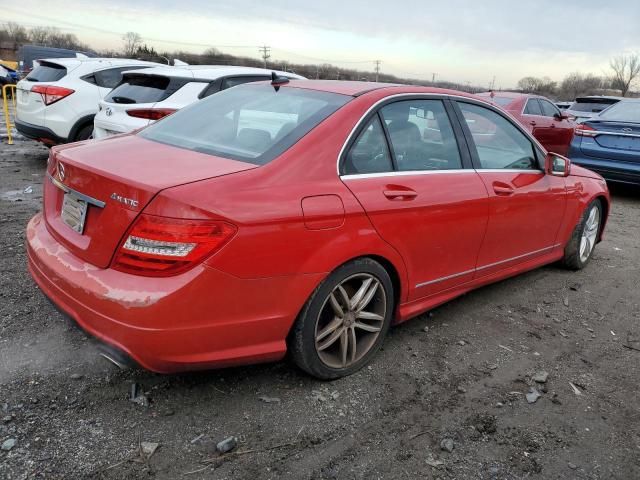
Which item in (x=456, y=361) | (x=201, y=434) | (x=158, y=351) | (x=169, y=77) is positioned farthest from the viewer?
(x=169, y=77)

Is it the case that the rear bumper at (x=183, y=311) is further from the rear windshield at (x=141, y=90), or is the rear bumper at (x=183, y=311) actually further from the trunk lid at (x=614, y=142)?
the trunk lid at (x=614, y=142)

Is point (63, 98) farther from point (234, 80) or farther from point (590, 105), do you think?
point (590, 105)

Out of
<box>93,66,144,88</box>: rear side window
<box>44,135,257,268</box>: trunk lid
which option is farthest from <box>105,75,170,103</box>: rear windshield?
<box>44,135,257,268</box>: trunk lid

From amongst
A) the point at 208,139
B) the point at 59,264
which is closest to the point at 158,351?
the point at 59,264

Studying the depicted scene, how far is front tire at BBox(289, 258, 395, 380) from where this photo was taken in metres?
2.74

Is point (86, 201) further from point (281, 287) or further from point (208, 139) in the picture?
point (281, 287)

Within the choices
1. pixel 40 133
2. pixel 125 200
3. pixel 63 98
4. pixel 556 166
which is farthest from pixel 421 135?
pixel 40 133

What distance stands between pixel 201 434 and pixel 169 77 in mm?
5291

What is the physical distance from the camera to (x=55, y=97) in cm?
782

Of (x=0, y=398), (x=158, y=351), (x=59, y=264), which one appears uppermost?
(x=59, y=264)

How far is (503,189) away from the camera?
3779mm

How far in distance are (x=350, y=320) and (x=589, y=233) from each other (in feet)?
10.9

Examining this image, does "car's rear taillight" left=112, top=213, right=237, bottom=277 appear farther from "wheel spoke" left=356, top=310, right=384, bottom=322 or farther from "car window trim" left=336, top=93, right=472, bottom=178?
"wheel spoke" left=356, top=310, right=384, bottom=322

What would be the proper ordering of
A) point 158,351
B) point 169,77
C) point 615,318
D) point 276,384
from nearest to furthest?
point 158,351 → point 276,384 → point 615,318 → point 169,77
